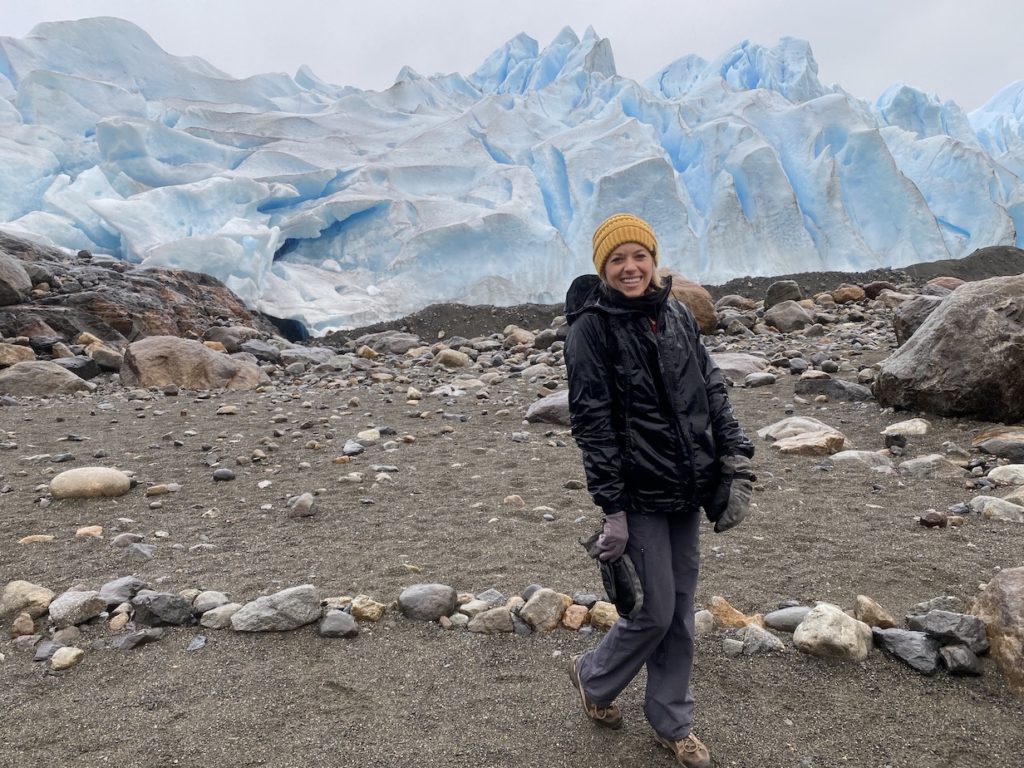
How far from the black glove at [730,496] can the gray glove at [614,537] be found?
0.95 feet

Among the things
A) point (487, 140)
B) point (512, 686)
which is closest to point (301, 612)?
point (512, 686)

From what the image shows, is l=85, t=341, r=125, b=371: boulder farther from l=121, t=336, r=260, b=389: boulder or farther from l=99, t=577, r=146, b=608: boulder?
l=99, t=577, r=146, b=608: boulder

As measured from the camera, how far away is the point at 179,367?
10.5 m

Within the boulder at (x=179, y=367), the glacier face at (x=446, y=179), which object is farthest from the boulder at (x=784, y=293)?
the boulder at (x=179, y=367)

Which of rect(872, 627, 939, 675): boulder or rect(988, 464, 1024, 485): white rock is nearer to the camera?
rect(872, 627, 939, 675): boulder

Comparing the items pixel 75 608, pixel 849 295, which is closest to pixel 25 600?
pixel 75 608

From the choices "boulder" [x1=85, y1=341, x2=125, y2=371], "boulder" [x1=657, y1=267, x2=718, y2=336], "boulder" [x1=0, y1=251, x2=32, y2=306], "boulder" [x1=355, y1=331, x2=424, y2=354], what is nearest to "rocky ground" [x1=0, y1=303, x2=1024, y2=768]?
"boulder" [x1=85, y1=341, x2=125, y2=371]

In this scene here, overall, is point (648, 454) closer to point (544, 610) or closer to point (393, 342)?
point (544, 610)

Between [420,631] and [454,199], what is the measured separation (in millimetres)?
22491


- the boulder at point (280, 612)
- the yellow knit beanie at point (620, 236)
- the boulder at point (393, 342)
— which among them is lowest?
the boulder at point (280, 612)

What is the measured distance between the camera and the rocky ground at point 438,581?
224 cm

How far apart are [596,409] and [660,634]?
2.30ft

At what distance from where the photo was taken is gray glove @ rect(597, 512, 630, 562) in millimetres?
2086

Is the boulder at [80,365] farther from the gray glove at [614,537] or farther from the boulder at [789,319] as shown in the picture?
the boulder at [789,319]
